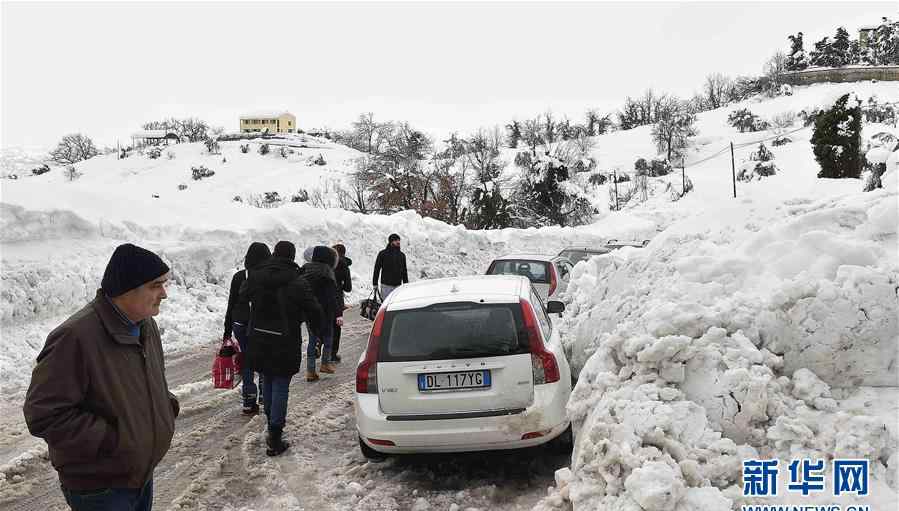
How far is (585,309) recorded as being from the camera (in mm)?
7355

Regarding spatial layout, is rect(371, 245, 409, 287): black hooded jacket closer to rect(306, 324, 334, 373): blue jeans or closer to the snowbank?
rect(306, 324, 334, 373): blue jeans

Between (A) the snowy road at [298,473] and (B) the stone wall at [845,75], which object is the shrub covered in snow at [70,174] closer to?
(A) the snowy road at [298,473]

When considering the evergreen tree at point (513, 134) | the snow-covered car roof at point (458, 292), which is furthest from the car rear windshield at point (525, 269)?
the evergreen tree at point (513, 134)

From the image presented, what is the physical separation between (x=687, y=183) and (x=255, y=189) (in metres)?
37.4

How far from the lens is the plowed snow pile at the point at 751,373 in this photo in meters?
3.40

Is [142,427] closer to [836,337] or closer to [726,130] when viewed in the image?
[836,337]

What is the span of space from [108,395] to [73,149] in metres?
97.8

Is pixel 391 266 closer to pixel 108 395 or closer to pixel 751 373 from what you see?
pixel 751 373

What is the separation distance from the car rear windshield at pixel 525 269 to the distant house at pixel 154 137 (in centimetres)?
9463

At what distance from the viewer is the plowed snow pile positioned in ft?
11.1

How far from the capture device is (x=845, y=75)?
72875 millimetres

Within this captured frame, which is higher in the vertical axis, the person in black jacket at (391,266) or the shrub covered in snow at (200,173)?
the shrub covered in snow at (200,173)

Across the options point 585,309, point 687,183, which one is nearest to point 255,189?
point 687,183

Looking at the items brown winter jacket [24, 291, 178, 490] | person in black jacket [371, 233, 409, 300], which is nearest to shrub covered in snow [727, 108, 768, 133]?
person in black jacket [371, 233, 409, 300]
